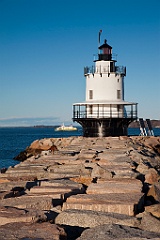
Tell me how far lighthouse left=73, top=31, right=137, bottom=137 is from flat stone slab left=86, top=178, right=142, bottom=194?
18.0 m

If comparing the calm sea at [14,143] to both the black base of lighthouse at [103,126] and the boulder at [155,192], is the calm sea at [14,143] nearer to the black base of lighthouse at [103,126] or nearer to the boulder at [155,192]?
the black base of lighthouse at [103,126]

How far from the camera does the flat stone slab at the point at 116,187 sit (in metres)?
6.00

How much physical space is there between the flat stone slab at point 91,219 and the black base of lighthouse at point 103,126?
1987 centimetres

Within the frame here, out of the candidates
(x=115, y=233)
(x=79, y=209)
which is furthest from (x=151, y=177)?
(x=115, y=233)

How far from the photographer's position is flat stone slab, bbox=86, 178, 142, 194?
6004 mm

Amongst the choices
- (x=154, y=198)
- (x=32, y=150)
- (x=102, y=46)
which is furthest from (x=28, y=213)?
(x=32, y=150)

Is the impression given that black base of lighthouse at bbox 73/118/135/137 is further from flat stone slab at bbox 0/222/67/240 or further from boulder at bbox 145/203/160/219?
flat stone slab at bbox 0/222/67/240

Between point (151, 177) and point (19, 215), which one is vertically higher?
point (151, 177)

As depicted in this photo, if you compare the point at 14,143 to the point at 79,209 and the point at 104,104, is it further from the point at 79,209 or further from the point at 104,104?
the point at 79,209

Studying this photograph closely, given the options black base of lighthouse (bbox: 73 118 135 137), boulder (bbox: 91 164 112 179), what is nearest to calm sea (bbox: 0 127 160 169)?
black base of lighthouse (bbox: 73 118 135 137)

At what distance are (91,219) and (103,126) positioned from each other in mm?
20148

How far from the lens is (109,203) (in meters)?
5.17

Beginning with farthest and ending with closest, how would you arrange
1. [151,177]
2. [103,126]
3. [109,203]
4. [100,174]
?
[103,126], [151,177], [100,174], [109,203]

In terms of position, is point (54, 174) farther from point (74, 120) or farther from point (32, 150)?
point (32, 150)
